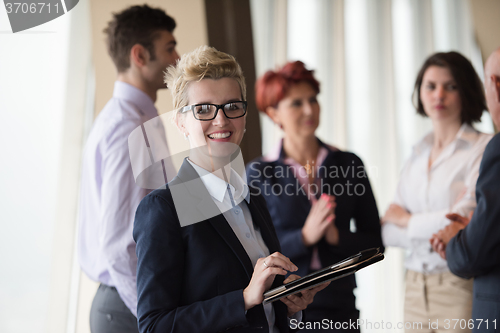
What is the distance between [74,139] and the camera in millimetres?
1700

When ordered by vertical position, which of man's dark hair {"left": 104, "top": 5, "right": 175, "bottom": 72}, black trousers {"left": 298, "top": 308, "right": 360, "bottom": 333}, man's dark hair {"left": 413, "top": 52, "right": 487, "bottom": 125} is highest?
man's dark hair {"left": 104, "top": 5, "right": 175, "bottom": 72}

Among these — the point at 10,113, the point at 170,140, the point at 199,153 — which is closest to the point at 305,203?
the point at 170,140

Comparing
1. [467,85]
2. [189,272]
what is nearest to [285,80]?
[467,85]

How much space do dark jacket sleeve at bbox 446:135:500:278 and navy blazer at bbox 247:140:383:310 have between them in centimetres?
27

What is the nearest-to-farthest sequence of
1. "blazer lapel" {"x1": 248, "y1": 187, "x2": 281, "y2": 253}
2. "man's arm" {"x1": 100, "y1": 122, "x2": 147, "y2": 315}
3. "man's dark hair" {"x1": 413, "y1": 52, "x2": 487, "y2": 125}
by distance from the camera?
"blazer lapel" {"x1": 248, "y1": 187, "x2": 281, "y2": 253}, "man's arm" {"x1": 100, "y1": 122, "x2": 147, "y2": 315}, "man's dark hair" {"x1": 413, "y1": 52, "x2": 487, "y2": 125}

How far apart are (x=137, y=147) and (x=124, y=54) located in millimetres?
432

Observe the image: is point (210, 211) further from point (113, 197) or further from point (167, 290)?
point (113, 197)

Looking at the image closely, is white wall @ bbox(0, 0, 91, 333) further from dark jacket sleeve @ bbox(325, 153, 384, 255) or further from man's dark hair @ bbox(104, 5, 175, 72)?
dark jacket sleeve @ bbox(325, 153, 384, 255)

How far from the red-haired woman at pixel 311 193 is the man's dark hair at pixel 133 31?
50 cm

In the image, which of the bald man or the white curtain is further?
the white curtain

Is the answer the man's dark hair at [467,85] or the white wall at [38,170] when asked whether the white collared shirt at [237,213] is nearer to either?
the white wall at [38,170]

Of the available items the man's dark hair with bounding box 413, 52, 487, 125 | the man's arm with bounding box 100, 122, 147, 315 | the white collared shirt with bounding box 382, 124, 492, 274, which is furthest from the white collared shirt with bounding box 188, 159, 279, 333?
the man's dark hair with bounding box 413, 52, 487, 125

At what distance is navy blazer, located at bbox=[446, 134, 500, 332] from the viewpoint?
1.24 m

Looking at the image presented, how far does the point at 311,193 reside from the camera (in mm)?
1532
